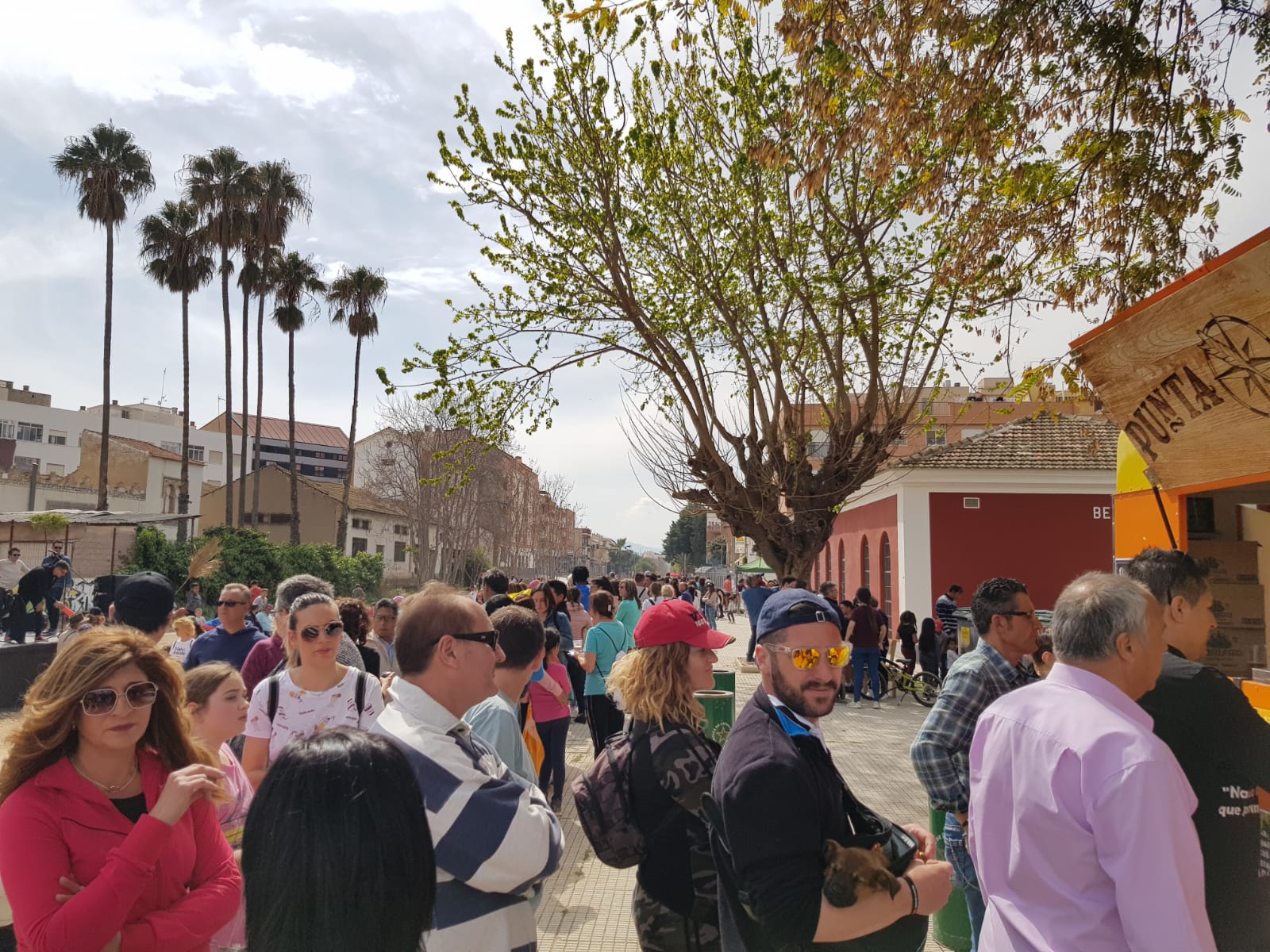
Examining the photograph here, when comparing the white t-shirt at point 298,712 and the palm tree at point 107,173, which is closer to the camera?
the white t-shirt at point 298,712

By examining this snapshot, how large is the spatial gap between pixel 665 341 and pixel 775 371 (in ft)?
6.25

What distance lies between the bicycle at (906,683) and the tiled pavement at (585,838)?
21 cm

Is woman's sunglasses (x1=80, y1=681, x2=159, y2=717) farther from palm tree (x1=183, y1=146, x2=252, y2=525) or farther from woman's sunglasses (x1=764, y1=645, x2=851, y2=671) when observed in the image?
palm tree (x1=183, y1=146, x2=252, y2=525)

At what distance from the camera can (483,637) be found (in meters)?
2.64

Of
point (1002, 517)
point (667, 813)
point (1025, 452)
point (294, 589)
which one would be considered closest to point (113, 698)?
point (667, 813)

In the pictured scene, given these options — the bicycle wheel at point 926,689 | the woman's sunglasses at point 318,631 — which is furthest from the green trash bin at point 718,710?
the bicycle wheel at point 926,689

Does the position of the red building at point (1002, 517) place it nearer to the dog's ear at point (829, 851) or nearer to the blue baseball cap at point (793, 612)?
the blue baseball cap at point (793, 612)

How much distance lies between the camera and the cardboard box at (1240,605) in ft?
21.6

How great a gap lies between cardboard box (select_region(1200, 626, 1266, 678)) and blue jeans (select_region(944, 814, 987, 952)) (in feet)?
13.0

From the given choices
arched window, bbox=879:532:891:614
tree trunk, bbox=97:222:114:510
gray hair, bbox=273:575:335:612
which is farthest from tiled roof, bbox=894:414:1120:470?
tree trunk, bbox=97:222:114:510

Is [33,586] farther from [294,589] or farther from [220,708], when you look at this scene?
[220,708]

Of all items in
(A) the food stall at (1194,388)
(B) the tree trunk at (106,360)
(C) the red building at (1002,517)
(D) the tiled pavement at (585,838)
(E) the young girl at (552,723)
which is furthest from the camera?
(B) the tree trunk at (106,360)

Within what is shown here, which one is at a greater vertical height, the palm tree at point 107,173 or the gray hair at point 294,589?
the palm tree at point 107,173

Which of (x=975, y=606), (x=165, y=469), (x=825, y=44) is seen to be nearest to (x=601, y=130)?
(x=825, y=44)
